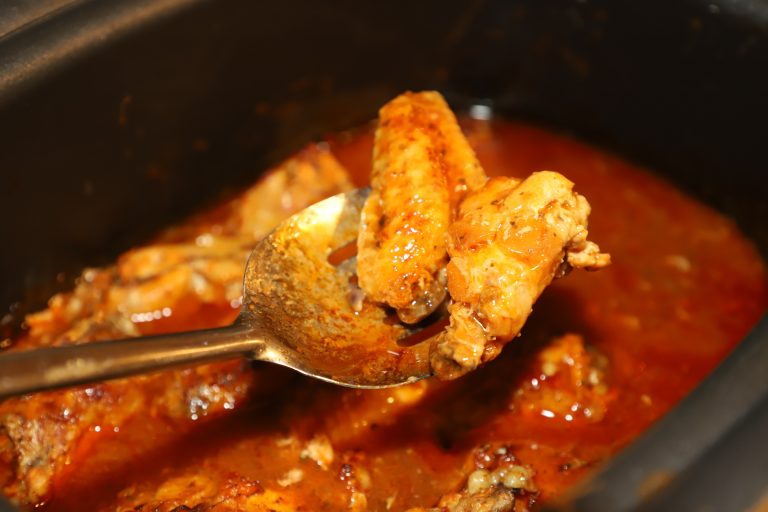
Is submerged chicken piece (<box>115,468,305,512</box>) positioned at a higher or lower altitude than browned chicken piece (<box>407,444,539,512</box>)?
lower

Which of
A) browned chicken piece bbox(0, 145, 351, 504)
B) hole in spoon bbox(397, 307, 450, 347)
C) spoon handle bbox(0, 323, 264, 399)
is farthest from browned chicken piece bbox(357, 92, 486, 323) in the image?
browned chicken piece bbox(0, 145, 351, 504)

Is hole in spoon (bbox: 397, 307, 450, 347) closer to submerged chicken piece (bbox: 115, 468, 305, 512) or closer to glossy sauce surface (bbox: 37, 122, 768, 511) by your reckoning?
glossy sauce surface (bbox: 37, 122, 768, 511)

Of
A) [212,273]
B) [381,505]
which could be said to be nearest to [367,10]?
[212,273]

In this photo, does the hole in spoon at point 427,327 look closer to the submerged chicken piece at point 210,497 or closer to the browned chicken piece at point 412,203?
the browned chicken piece at point 412,203

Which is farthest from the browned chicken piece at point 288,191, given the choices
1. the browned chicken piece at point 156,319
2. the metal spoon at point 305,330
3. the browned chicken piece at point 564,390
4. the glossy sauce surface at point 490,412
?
the browned chicken piece at point 564,390

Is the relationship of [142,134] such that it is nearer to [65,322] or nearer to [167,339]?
[65,322]

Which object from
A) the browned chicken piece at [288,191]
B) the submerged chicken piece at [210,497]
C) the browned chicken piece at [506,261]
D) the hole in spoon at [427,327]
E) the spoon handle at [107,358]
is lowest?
the submerged chicken piece at [210,497]
